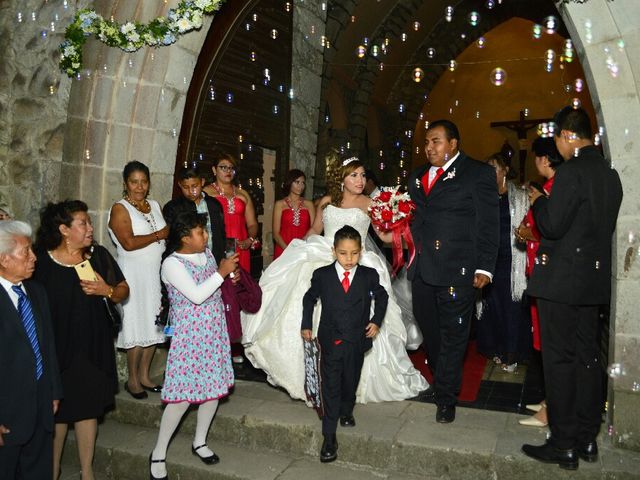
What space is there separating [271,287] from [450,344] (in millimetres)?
1531

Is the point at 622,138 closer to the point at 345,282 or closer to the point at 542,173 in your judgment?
the point at 542,173

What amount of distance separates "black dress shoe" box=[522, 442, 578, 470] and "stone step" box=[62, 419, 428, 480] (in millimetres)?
741

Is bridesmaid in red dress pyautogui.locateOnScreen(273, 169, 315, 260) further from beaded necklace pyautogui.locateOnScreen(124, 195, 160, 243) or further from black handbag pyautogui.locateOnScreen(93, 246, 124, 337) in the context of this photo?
black handbag pyautogui.locateOnScreen(93, 246, 124, 337)

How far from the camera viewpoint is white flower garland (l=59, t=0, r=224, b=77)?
500 centimetres

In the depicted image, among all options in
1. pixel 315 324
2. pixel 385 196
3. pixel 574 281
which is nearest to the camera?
pixel 574 281

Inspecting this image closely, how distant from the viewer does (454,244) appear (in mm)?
3984

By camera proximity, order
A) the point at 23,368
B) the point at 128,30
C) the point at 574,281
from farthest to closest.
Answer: the point at 128,30 → the point at 574,281 → the point at 23,368

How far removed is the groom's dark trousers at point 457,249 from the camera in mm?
3943

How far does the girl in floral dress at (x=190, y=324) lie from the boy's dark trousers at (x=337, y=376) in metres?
0.65

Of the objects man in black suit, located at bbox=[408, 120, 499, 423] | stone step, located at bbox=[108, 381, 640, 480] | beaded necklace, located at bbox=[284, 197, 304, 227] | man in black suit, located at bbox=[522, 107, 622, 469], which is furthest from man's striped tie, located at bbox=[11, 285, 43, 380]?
beaded necklace, located at bbox=[284, 197, 304, 227]

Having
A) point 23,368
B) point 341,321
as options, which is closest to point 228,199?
point 341,321

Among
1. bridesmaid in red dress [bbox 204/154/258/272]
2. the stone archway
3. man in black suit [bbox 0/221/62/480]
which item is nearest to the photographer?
man in black suit [bbox 0/221/62/480]

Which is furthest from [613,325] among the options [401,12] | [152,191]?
[401,12]

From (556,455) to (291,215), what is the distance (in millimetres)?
3652
